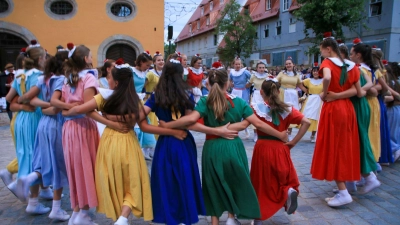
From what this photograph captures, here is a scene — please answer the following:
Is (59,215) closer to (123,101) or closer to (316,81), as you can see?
(123,101)

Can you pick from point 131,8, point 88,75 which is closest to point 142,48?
point 131,8

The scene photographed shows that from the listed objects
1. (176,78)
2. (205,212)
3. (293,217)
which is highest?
(176,78)

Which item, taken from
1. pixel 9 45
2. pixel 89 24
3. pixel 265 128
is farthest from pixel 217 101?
pixel 9 45

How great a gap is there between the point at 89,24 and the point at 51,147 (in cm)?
1516

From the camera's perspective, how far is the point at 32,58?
3.93 meters

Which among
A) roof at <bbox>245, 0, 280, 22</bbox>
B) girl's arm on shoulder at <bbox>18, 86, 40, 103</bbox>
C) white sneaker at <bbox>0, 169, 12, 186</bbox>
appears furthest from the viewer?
roof at <bbox>245, 0, 280, 22</bbox>

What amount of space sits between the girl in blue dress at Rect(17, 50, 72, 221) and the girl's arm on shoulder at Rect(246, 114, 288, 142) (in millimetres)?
2041

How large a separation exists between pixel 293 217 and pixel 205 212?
3.99 feet

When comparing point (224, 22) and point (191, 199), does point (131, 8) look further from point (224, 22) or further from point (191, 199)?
point (191, 199)

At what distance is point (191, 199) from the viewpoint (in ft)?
10.0

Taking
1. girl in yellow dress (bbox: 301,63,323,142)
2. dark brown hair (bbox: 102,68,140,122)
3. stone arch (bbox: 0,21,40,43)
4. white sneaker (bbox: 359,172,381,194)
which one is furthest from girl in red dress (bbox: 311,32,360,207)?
stone arch (bbox: 0,21,40,43)

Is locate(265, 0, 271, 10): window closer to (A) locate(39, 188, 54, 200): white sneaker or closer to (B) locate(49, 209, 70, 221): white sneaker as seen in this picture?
(A) locate(39, 188, 54, 200): white sneaker

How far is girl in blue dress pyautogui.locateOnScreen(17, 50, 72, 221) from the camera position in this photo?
11.7 feet

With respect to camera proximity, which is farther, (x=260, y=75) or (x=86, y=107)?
(x=260, y=75)
